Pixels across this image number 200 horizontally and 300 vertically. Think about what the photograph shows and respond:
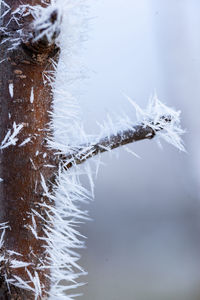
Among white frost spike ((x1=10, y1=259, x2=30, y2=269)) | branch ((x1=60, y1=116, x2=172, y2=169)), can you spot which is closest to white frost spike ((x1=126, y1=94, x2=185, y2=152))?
branch ((x1=60, y1=116, x2=172, y2=169))

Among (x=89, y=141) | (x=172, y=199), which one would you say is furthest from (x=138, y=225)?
(x=89, y=141)

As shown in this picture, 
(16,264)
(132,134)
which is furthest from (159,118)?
(16,264)

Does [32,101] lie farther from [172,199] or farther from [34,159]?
[172,199]

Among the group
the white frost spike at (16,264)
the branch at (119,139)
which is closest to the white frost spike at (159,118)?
the branch at (119,139)

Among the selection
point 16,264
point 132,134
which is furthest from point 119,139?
point 16,264

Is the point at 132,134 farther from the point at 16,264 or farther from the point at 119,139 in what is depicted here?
the point at 16,264

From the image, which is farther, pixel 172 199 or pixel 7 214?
pixel 172 199

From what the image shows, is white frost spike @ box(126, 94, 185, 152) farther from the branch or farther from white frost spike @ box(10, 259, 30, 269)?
white frost spike @ box(10, 259, 30, 269)
